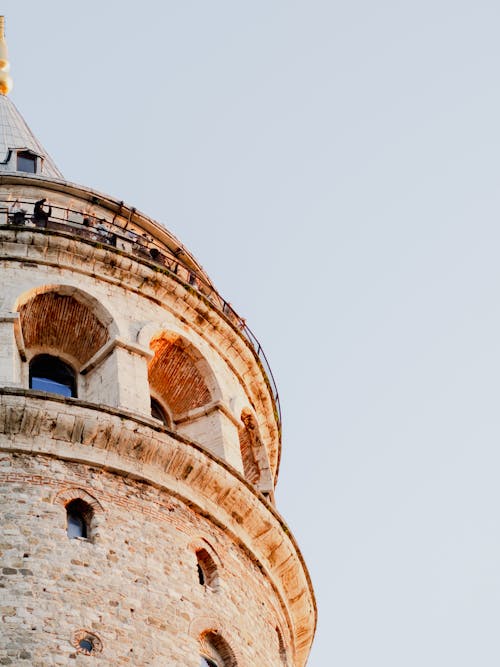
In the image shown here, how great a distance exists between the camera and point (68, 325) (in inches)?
950

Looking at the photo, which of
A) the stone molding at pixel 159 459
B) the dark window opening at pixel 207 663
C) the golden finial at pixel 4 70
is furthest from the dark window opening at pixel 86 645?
the golden finial at pixel 4 70

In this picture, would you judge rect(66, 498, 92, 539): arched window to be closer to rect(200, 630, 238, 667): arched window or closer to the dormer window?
rect(200, 630, 238, 667): arched window

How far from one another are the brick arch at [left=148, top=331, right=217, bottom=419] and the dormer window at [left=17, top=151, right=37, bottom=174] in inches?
252

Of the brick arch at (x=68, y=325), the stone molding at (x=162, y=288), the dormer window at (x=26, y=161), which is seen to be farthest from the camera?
the dormer window at (x=26, y=161)

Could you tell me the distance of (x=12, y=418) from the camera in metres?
20.3

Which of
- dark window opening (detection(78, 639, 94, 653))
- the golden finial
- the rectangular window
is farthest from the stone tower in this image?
the golden finial

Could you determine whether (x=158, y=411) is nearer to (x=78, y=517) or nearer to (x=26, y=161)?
(x=78, y=517)

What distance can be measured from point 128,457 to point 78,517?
1375 millimetres

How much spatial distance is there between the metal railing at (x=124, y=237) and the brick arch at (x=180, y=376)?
3.84 ft

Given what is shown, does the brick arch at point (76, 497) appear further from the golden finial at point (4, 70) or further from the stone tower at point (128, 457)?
the golden finial at point (4, 70)

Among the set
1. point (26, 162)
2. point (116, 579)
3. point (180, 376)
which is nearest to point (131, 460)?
point (116, 579)

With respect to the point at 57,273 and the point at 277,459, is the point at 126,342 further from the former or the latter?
the point at 277,459

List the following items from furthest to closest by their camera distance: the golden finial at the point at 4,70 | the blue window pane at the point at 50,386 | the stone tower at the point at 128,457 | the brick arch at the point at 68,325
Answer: the golden finial at the point at 4,70 → the brick arch at the point at 68,325 → the blue window pane at the point at 50,386 → the stone tower at the point at 128,457

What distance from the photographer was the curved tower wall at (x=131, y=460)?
1834 centimetres
